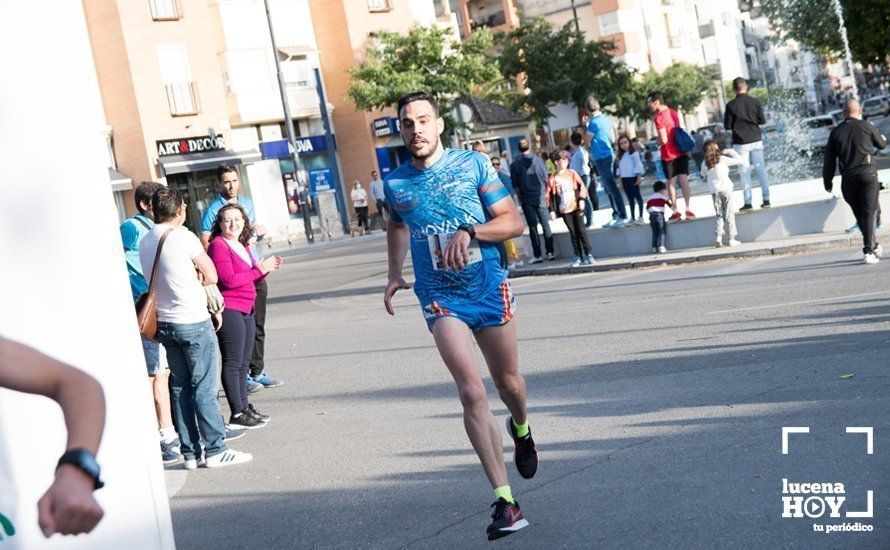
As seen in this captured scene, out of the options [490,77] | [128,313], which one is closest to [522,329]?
[128,313]

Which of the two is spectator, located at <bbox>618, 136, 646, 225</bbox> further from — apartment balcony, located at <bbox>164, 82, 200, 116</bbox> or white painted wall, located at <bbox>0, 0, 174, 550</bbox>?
apartment balcony, located at <bbox>164, 82, 200, 116</bbox>

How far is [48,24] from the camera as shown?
141 inches

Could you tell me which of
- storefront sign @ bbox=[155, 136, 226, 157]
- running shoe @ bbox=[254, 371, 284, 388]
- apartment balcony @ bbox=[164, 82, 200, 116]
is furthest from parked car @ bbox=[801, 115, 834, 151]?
running shoe @ bbox=[254, 371, 284, 388]

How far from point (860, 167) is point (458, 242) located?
9339 mm

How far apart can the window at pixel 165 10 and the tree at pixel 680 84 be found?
40798 mm

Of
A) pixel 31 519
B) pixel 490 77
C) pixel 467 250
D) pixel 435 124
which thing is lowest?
pixel 31 519

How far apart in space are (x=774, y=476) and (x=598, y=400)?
260cm

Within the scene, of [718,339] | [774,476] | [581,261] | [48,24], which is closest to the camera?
[48,24]

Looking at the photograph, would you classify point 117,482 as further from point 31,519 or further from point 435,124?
point 435,124

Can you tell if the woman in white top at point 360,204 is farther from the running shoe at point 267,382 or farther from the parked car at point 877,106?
the parked car at point 877,106

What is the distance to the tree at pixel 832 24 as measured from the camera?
41.6 m

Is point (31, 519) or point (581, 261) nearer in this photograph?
point (31, 519)

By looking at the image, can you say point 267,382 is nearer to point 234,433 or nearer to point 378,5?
point 234,433

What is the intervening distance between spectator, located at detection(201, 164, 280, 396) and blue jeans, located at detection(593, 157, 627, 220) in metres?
9.42
